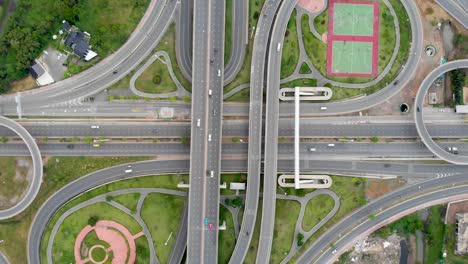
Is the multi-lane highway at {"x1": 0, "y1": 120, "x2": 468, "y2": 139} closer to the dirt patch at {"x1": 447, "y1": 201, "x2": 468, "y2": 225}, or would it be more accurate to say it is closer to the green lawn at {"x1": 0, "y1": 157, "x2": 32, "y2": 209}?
the green lawn at {"x1": 0, "y1": 157, "x2": 32, "y2": 209}

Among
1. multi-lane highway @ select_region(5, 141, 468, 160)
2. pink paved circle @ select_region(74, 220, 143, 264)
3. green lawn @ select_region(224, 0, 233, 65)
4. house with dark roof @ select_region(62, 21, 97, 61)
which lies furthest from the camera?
green lawn @ select_region(224, 0, 233, 65)

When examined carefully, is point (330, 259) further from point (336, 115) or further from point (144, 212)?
point (144, 212)

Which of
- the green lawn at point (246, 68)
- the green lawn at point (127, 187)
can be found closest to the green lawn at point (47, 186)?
the green lawn at point (127, 187)

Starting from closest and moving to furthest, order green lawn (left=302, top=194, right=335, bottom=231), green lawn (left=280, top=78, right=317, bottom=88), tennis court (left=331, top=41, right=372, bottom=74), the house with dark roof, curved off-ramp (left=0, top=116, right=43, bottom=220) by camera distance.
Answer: curved off-ramp (left=0, top=116, right=43, bottom=220) → the house with dark roof → green lawn (left=302, top=194, right=335, bottom=231) → green lawn (left=280, top=78, right=317, bottom=88) → tennis court (left=331, top=41, right=372, bottom=74)

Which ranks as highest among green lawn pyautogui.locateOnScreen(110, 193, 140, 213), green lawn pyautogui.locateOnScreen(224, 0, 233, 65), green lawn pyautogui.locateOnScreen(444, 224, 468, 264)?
green lawn pyautogui.locateOnScreen(224, 0, 233, 65)

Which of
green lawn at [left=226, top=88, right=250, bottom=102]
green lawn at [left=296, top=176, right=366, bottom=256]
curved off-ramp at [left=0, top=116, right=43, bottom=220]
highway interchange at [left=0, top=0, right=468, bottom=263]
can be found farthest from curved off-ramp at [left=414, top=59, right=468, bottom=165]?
curved off-ramp at [left=0, top=116, right=43, bottom=220]

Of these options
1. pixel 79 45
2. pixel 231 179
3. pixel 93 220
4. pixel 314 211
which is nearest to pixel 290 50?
pixel 231 179
